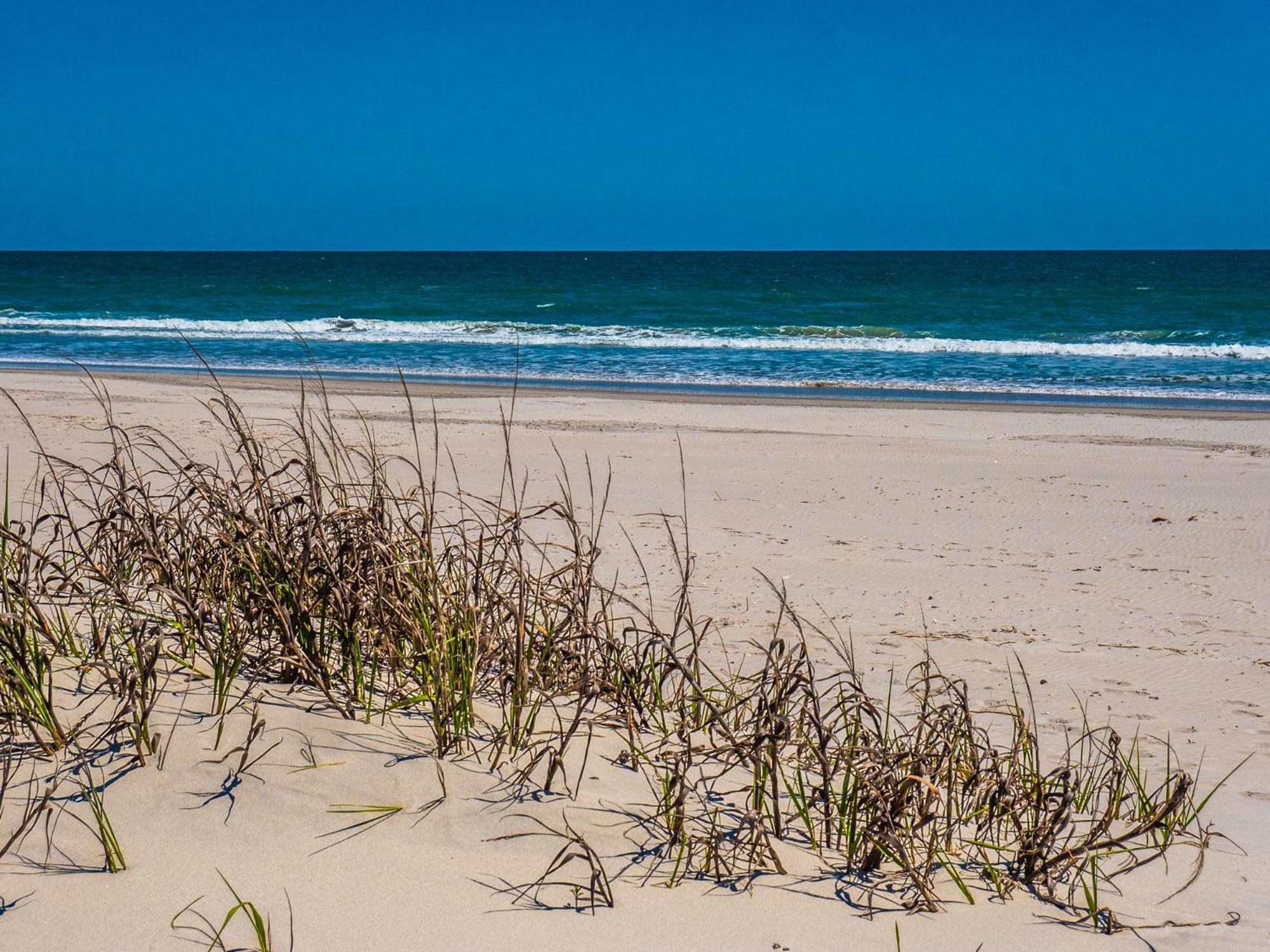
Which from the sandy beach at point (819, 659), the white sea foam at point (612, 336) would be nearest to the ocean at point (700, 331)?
the white sea foam at point (612, 336)

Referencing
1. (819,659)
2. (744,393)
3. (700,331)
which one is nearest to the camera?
(819,659)

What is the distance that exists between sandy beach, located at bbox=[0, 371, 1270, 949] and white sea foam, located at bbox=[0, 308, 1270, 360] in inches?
473

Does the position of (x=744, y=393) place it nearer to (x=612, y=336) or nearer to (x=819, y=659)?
(x=612, y=336)

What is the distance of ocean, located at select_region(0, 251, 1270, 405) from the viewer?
18.4 metres

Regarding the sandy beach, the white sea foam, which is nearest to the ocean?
the white sea foam

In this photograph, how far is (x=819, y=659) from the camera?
14.0ft

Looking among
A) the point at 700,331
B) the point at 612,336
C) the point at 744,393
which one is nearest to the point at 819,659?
the point at 744,393

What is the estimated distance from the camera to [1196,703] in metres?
3.92

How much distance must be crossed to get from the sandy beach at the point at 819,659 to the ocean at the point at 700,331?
110cm

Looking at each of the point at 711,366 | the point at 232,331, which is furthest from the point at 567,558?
the point at 232,331

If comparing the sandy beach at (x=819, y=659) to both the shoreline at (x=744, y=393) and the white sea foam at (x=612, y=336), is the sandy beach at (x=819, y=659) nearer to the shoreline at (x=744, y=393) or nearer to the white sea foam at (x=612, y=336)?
the shoreline at (x=744, y=393)

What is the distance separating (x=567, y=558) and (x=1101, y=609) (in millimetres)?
2636

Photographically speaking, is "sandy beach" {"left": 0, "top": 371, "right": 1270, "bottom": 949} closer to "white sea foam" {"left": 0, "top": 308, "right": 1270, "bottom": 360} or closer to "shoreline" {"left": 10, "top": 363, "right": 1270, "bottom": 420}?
"shoreline" {"left": 10, "top": 363, "right": 1270, "bottom": 420}

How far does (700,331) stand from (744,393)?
1235 centimetres
